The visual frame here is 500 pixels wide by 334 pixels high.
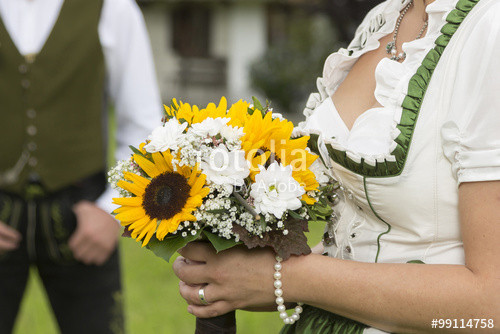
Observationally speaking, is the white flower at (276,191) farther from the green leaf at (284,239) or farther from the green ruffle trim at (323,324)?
the green ruffle trim at (323,324)

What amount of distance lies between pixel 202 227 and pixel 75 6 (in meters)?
2.00

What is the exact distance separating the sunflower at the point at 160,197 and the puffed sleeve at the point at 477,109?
630 mm

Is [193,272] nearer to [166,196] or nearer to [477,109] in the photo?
[166,196]

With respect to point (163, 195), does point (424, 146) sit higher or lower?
higher

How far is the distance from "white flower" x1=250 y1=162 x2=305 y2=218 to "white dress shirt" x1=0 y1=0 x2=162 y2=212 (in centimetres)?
167

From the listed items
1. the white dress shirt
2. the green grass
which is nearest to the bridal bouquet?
the white dress shirt

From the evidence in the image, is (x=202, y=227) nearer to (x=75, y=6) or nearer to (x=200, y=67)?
(x=75, y=6)

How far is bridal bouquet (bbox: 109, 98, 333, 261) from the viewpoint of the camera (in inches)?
60.9

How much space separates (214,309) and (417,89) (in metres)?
0.80

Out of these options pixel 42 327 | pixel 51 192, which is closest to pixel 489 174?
pixel 51 192

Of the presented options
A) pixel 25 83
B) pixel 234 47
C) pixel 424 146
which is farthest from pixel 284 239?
pixel 234 47

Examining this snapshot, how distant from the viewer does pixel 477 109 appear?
1.41 m

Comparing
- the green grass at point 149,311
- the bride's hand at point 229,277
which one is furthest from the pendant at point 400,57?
the green grass at point 149,311

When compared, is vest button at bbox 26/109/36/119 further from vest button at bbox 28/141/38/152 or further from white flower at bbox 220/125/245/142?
white flower at bbox 220/125/245/142
